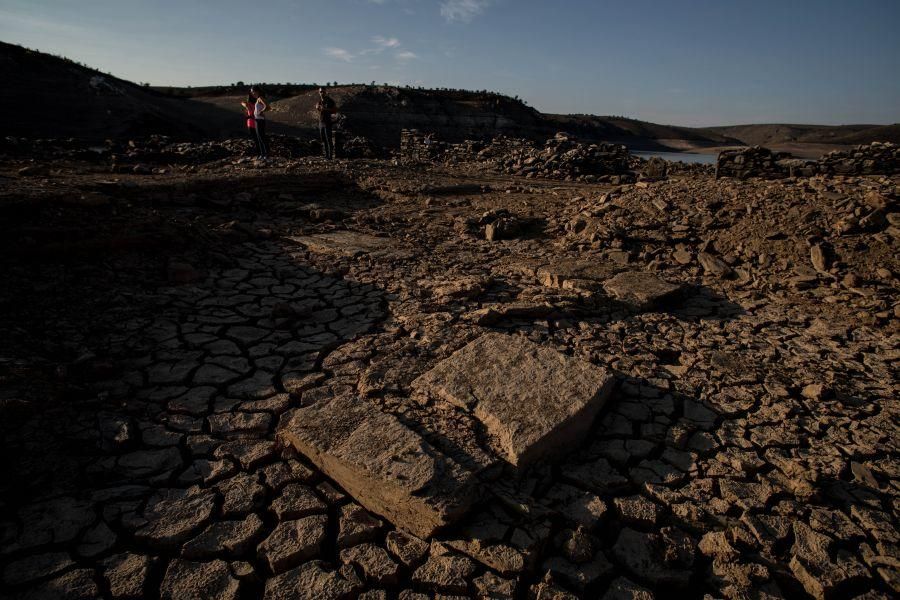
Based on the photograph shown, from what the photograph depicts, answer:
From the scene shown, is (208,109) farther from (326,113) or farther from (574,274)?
(574,274)

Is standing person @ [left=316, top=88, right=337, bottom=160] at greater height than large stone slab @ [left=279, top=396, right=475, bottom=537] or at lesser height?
greater

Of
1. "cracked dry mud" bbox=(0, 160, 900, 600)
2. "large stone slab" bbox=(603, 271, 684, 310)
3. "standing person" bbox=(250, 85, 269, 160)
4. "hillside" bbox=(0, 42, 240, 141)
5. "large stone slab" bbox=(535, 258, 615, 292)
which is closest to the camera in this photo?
"cracked dry mud" bbox=(0, 160, 900, 600)

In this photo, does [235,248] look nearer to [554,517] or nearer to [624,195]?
[554,517]

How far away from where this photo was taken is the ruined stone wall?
737 cm

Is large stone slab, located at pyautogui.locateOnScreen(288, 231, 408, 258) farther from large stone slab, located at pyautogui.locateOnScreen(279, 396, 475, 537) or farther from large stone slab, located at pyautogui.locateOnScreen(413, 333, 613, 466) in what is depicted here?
large stone slab, located at pyautogui.locateOnScreen(279, 396, 475, 537)

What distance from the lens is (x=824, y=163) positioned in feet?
24.2

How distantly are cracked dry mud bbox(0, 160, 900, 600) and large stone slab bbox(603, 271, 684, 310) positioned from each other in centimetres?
3

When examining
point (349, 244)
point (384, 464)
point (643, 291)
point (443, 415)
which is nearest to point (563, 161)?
point (349, 244)

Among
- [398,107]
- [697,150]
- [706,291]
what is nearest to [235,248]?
[706,291]

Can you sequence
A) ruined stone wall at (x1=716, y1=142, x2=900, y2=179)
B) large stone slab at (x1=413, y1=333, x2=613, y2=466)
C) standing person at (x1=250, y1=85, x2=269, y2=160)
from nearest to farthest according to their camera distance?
large stone slab at (x1=413, y1=333, x2=613, y2=466)
ruined stone wall at (x1=716, y1=142, x2=900, y2=179)
standing person at (x1=250, y1=85, x2=269, y2=160)

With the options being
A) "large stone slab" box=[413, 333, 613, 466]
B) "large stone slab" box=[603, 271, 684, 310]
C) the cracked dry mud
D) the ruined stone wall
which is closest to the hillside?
the cracked dry mud

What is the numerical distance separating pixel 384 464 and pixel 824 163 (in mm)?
9200

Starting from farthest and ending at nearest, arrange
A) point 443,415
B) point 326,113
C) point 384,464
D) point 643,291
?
point 326,113 → point 643,291 → point 443,415 → point 384,464

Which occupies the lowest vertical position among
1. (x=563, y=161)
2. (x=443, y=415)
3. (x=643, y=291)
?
(x=443, y=415)
